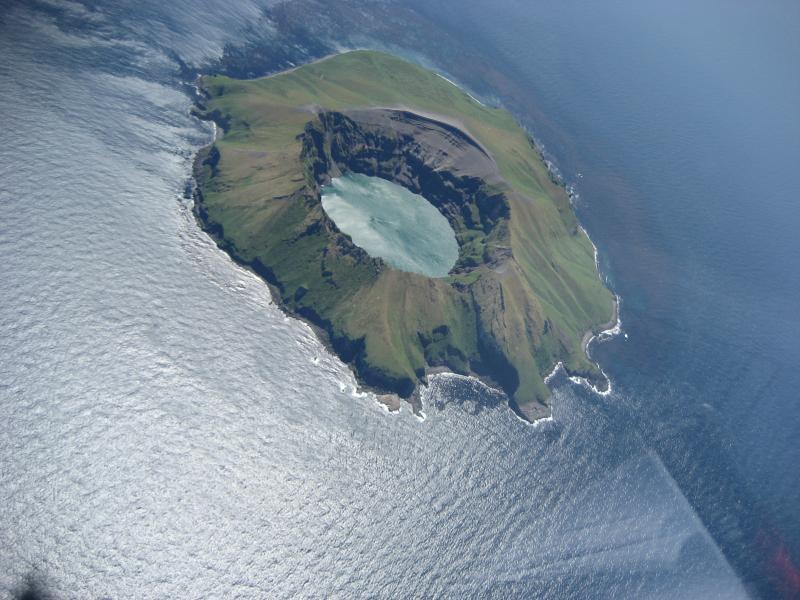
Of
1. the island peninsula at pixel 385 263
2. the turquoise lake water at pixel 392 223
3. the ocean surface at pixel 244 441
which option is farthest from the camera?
the turquoise lake water at pixel 392 223

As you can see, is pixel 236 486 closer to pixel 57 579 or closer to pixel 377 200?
pixel 57 579

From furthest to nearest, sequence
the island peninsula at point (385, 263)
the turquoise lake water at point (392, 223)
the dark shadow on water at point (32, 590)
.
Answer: the turquoise lake water at point (392, 223) < the island peninsula at point (385, 263) < the dark shadow on water at point (32, 590)

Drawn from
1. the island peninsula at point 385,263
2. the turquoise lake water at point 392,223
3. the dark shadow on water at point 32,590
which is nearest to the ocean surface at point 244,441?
the dark shadow on water at point 32,590

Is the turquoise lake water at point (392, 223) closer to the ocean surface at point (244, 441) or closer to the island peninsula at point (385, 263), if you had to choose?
the island peninsula at point (385, 263)

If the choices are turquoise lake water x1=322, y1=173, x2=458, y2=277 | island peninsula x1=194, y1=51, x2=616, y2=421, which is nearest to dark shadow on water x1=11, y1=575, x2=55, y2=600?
island peninsula x1=194, y1=51, x2=616, y2=421

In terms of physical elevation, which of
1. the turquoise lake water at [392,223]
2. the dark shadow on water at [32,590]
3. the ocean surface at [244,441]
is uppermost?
the turquoise lake water at [392,223]
